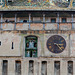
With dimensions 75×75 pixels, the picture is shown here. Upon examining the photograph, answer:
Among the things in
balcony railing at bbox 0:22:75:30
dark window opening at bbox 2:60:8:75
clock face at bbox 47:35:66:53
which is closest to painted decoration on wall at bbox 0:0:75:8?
balcony railing at bbox 0:22:75:30

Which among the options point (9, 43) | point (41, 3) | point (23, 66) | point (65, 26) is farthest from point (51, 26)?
point (23, 66)

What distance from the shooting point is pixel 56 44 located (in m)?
29.8

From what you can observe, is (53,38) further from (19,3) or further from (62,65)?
(19,3)

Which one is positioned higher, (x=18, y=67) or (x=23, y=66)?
(x=23, y=66)

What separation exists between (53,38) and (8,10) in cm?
533

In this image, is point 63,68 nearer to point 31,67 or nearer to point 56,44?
point 56,44

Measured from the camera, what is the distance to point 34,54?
30156 mm

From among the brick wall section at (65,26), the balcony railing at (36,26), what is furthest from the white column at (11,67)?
the brick wall section at (65,26)

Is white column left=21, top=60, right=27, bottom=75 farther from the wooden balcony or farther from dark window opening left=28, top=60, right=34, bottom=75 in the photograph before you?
the wooden balcony

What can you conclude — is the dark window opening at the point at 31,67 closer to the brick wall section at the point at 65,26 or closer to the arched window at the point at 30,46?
the arched window at the point at 30,46

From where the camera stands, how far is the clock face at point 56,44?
29766 mm

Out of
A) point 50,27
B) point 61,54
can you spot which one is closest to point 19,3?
point 50,27

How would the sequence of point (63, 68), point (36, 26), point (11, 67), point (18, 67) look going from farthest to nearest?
point (36, 26)
point (18, 67)
point (11, 67)
point (63, 68)

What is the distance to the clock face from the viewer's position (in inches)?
1172
